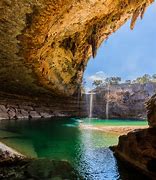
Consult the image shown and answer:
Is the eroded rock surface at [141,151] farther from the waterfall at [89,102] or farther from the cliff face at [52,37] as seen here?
the waterfall at [89,102]

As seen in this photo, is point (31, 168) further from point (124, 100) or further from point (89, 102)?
point (124, 100)

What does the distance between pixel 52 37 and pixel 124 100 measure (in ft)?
98.7

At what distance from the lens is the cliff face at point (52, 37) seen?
14384 millimetres

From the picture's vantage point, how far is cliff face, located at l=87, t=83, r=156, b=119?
153 ft

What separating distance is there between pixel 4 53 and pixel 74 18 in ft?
18.2

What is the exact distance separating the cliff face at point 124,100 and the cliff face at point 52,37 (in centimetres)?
1263

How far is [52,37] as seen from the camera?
19188 mm

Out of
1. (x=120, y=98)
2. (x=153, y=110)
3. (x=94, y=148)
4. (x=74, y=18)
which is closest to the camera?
(x=153, y=110)

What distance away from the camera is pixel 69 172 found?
1055 centimetres

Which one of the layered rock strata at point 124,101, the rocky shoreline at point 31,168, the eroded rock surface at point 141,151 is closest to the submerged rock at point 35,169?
the rocky shoreline at point 31,168

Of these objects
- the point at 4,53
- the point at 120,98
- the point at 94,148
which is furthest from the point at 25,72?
the point at 120,98

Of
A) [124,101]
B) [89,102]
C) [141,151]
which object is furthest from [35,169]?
[124,101]

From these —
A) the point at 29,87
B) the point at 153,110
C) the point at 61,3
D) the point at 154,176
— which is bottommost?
the point at 154,176

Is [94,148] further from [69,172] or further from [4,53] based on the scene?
[4,53]
